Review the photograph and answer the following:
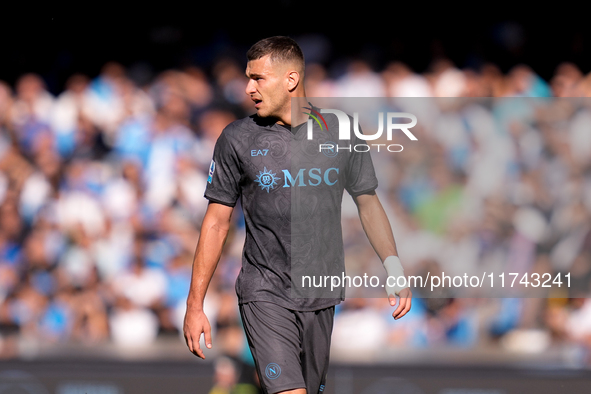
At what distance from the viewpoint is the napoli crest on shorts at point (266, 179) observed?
3.04 m

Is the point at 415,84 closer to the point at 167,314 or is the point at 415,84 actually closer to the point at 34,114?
the point at 167,314

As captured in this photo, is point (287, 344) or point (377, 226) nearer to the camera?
point (287, 344)

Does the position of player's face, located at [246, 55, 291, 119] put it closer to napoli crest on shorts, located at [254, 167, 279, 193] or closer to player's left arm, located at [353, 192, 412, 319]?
napoli crest on shorts, located at [254, 167, 279, 193]

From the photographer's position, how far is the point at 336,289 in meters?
3.07

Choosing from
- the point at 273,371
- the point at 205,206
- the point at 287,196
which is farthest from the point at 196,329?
the point at 205,206

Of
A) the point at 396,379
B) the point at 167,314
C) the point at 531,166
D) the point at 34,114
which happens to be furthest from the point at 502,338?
the point at 34,114

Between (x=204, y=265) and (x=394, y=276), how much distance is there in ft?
2.90

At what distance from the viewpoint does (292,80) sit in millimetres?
3107

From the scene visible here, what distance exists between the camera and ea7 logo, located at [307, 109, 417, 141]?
324cm

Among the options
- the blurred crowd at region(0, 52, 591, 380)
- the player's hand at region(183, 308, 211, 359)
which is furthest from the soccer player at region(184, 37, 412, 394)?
the blurred crowd at region(0, 52, 591, 380)

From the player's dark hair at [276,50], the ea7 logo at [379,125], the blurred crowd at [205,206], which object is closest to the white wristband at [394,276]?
the ea7 logo at [379,125]

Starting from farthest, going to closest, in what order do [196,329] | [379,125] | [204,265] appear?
[379,125]
[204,265]
[196,329]

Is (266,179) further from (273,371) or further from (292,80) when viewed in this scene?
(273,371)

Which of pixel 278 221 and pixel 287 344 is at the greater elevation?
pixel 278 221
